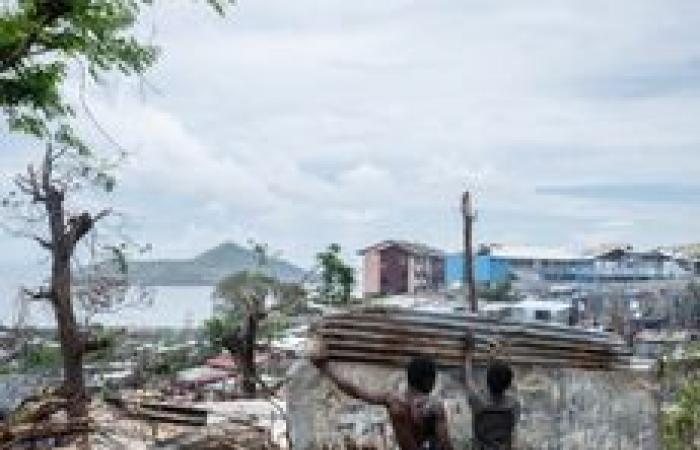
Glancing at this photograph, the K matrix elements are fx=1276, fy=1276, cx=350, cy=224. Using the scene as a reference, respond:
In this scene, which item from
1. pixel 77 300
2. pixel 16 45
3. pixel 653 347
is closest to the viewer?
pixel 16 45

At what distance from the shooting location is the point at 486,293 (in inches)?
2354

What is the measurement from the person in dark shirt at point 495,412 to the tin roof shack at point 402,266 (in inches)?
2579

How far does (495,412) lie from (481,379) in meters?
0.88

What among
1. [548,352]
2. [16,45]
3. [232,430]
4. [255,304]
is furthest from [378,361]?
[255,304]

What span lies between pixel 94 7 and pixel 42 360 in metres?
18.7

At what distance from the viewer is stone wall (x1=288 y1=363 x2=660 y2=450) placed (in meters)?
10.5

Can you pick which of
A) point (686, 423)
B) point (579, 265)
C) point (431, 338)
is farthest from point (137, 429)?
point (579, 265)

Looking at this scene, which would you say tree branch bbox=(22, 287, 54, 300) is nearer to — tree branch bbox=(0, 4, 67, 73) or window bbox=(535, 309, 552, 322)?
tree branch bbox=(0, 4, 67, 73)

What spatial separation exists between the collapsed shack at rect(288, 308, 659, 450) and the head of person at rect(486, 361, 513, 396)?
0.79 metres

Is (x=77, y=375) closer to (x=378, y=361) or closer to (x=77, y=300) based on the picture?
(x=77, y=300)

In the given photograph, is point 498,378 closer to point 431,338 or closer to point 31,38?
point 431,338

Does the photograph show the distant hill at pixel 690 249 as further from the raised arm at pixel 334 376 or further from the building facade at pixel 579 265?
the raised arm at pixel 334 376

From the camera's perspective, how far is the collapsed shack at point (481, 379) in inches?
410

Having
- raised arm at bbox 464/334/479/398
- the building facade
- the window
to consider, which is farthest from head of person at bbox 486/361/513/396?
the building facade
